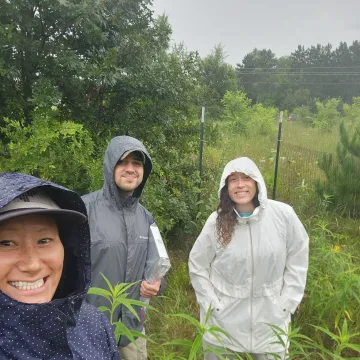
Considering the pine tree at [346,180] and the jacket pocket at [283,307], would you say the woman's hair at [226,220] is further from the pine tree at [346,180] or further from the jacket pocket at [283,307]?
the pine tree at [346,180]

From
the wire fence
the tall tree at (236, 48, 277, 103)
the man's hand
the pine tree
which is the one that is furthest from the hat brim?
the tall tree at (236, 48, 277, 103)

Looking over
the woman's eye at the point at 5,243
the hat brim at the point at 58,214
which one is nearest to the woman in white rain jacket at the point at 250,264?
the hat brim at the point at 58,214

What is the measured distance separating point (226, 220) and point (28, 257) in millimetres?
1274

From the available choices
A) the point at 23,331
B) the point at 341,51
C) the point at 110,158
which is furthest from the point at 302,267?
the point at 341,51

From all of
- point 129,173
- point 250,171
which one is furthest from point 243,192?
point 129,173

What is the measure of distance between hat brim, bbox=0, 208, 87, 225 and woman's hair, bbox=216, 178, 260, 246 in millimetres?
1105

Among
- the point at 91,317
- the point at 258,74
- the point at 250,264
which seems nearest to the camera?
the point at 91,317

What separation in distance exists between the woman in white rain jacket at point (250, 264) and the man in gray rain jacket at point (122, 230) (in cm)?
33

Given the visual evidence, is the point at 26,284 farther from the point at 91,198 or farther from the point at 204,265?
the point at 204,265

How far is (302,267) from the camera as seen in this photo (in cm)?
208

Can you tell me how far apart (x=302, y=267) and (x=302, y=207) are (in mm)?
3157

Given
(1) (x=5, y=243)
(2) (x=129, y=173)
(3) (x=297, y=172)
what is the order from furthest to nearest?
(3) (x=297, y=172) < (2) (x=129, y=173) < (1) (x=5, y=243)

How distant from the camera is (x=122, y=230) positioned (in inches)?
79.9

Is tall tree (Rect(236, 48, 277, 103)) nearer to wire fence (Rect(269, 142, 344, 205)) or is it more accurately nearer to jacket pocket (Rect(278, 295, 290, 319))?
wire fence (Rect(269, 142, 344, 205))
